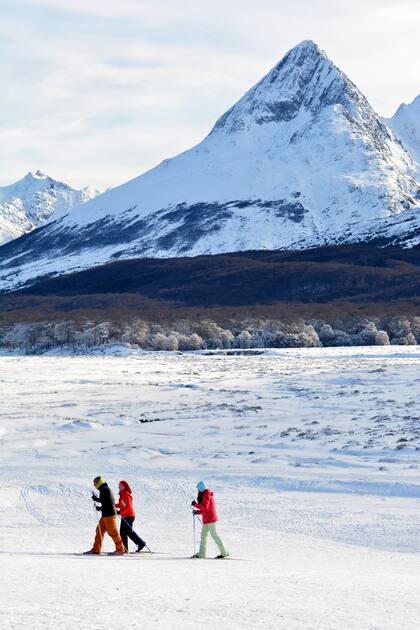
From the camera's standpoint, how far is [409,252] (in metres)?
174

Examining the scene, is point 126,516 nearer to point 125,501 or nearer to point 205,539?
point 125,501

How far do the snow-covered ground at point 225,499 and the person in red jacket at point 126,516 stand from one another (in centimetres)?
49

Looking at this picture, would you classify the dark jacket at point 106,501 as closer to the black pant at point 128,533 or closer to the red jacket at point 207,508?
the black pant at point 128,533

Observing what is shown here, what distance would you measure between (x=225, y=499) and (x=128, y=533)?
186 inches

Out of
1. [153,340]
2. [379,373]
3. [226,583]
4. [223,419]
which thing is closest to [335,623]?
[226,583]

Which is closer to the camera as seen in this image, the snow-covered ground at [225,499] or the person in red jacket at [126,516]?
the snow-covered ground at [225,499]

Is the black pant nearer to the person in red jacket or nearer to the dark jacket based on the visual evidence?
the person in red jacket

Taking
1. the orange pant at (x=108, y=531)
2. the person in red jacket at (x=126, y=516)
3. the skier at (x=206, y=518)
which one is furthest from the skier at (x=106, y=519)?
the skier at (x=206, y=518)

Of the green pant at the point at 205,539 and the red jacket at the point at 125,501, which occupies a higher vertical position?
the red jacket at the point at 125,501

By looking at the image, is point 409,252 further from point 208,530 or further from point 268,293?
point 208,530

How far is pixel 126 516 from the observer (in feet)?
52.1

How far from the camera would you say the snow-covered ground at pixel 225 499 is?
1052 centimetres

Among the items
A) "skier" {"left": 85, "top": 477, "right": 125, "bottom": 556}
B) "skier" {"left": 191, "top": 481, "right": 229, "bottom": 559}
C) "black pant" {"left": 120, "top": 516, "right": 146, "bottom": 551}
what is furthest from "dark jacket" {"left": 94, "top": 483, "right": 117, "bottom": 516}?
"skier" {"left": 191, "top": 481, "right": 229, "bottom": 559}

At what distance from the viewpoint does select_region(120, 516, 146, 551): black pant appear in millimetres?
15688
